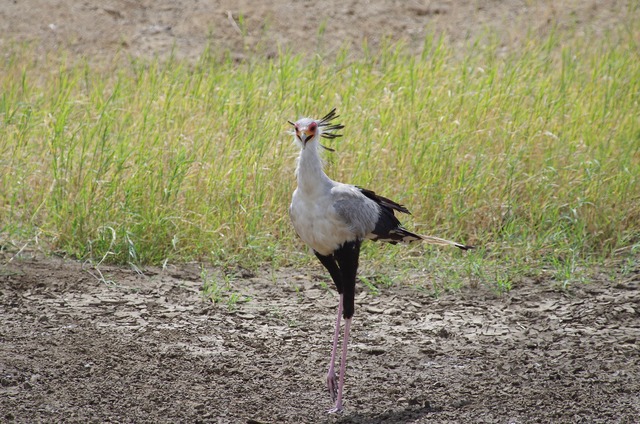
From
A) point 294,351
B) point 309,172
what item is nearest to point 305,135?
point 309,172

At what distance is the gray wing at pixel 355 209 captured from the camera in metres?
3.88

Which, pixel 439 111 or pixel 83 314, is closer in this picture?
pixel 83 314

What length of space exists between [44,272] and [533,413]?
9.31 feet

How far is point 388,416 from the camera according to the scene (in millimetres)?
3869

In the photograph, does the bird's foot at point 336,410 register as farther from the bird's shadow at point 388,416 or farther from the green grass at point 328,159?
the green grass at point 328,159

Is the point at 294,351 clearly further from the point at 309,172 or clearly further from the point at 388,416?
the point at 309,172

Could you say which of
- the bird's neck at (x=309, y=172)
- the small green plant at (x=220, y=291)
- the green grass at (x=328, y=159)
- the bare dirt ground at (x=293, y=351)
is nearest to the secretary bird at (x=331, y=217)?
the bird's neck at (x=309, y=172)

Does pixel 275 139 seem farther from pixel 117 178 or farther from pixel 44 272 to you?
pixel 44 272

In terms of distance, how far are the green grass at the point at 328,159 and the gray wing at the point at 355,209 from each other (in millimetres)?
1544

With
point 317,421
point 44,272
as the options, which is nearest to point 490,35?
point 44,272

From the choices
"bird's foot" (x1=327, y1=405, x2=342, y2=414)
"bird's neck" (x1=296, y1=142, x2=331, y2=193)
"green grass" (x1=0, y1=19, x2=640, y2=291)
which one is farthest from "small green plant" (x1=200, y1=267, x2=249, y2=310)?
"bird's neck" (x1=296, y1=142, x2=331, y2=193)

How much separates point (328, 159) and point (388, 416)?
2.60 metres

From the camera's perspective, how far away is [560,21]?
9.57m

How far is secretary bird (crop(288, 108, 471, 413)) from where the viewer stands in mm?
3854
